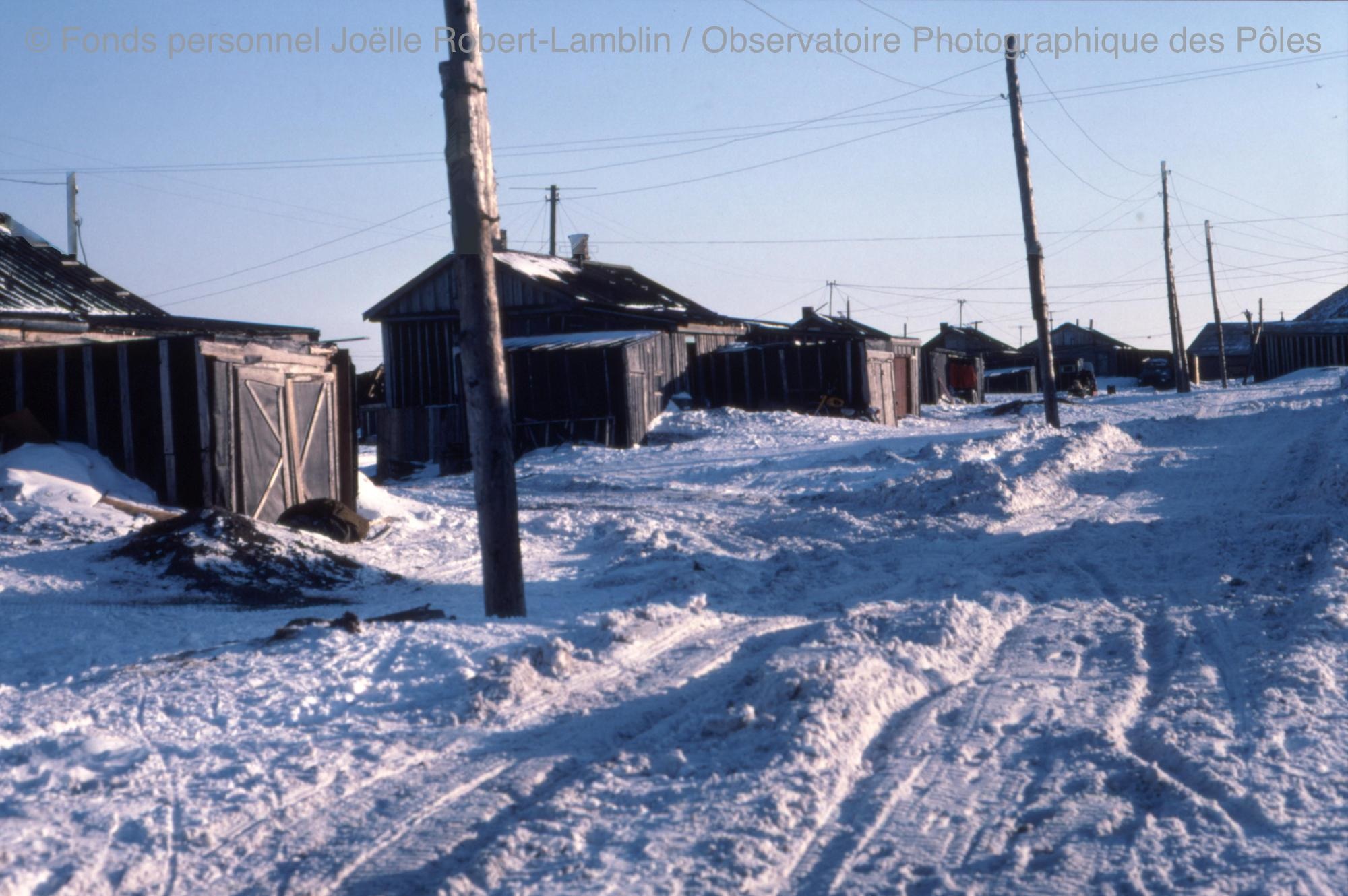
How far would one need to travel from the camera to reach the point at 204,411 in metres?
12.1

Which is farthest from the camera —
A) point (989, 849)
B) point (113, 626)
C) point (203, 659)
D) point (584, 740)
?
point (113, 626)

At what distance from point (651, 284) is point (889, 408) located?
9357mm

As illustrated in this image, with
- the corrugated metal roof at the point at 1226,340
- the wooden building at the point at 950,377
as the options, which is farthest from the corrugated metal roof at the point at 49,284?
the corrugated metal roof at the point at 1226,340

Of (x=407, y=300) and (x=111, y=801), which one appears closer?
(x=111, y=801)

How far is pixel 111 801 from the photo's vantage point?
14.9 feet

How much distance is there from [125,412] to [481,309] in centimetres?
668

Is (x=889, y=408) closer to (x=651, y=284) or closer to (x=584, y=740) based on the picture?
(x=651, y=284)

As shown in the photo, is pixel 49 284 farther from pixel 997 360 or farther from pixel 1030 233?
pixel 997 360

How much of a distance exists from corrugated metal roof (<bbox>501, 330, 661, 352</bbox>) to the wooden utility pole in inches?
708

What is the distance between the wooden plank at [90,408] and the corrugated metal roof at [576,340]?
1349 centimetres

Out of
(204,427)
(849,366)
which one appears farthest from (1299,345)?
(204,427)

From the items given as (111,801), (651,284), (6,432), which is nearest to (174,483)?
(6,432)

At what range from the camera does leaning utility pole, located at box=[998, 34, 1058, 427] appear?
23078 mm

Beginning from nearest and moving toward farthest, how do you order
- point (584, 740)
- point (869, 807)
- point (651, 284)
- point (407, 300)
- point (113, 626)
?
1. point (869, 807)
2. point (584, 740)
3. point (113, 626)
4. point (407, 300)
5. point (651, 284)
